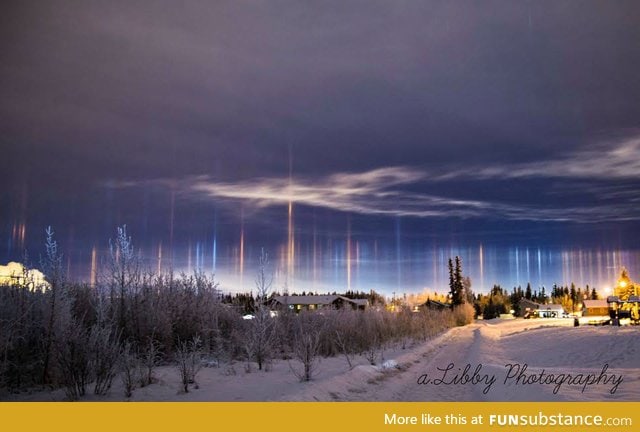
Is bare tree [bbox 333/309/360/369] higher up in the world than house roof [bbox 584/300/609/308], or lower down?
higher up

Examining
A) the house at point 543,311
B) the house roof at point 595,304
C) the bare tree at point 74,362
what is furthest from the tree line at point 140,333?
the house at point 543,311

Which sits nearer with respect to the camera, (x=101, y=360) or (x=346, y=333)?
(x=101, y=360)

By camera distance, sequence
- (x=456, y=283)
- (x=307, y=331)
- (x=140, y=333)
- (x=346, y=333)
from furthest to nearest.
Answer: (x=456, y=283), (x=346, y=333), (x=307, y=331), (x=140, y=333)

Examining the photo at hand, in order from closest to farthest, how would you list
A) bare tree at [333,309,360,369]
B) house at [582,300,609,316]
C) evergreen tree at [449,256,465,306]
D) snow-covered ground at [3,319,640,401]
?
1. snow-covered ground at [3,319,640,401]
2. bare tree at [333,309,360,369]
3. house at [582,300,609,316]
4. evergreen tree at [449,256,465,306]

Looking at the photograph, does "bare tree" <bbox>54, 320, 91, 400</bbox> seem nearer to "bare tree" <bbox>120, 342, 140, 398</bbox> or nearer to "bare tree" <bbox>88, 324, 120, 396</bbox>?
"bare tree" <bbox>88, 324, 120, 396</bbox>

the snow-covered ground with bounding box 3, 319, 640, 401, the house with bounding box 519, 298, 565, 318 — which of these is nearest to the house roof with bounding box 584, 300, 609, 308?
the house with bounding box 519, 298, 565, 318

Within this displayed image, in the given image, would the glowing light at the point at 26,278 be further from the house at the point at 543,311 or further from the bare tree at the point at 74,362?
the house at the point at 543,311

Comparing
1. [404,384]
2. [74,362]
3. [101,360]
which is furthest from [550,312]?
[74,362]

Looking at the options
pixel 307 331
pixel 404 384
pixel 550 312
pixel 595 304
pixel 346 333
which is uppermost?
pixel 307 331

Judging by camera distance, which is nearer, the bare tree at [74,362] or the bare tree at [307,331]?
the bare tree at [74,362]

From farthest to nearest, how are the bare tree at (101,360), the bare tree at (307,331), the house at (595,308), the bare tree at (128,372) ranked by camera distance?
1. the house at (595,308)
2. the bare tree at (307,331)
3. the bare tree at (101,360)
4. the bare tree at (128,372)

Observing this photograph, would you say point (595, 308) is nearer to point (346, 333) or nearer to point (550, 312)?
point (550, 312)

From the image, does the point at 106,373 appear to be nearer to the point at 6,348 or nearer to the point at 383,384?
the point at 6,348
